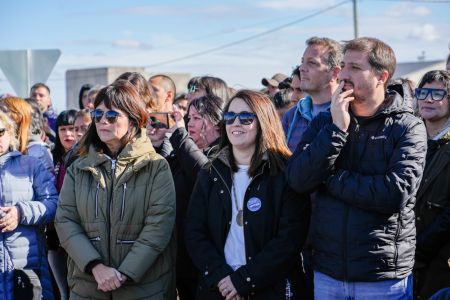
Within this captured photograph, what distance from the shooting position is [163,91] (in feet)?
21.7

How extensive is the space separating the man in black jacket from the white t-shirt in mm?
431

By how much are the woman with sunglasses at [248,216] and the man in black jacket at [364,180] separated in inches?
9.6

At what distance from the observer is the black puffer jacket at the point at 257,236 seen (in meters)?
4.14

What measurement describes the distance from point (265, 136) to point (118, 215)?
119 cm

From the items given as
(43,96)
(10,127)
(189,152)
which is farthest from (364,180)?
(43,96)

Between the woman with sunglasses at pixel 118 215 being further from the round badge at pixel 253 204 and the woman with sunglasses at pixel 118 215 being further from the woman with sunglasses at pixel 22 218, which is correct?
the round badge at pixel 253 204

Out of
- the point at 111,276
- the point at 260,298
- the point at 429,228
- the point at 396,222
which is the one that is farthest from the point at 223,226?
the point at 429,228

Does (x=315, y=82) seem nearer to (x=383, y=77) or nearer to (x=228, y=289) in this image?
(x=383, y=77)

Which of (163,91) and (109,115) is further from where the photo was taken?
(163,91)

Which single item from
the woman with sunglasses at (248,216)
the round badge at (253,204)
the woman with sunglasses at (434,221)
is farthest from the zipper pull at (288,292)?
the woman with sunglasses at (434,221)

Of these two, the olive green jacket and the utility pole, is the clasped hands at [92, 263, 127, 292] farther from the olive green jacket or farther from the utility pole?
the utility pole

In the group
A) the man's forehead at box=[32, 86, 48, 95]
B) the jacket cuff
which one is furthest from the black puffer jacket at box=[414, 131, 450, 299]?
the man's forehead at box=[32, 86, 48, 95]

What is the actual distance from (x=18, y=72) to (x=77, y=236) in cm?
644

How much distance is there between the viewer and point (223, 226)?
432cm
